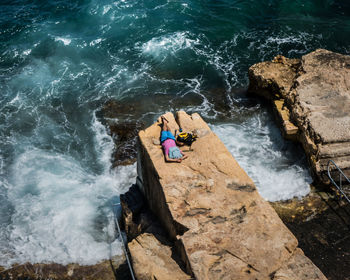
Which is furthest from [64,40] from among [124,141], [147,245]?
[147,245]

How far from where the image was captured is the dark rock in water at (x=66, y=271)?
6871mm

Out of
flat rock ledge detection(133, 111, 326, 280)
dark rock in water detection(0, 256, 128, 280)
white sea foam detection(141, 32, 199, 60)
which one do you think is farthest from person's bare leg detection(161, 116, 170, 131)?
white sea foam detection(141, 32, 199, 60)

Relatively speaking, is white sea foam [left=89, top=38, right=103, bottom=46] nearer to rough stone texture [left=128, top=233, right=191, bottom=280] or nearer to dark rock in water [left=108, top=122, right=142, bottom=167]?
dark rock in water [left=108, top=122, right=142, bottom=167]

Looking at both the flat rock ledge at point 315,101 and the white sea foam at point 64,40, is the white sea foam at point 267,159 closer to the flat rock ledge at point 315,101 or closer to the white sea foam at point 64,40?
the flat rock ledge at point 315,101

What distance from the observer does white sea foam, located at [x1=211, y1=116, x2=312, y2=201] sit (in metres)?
8.17

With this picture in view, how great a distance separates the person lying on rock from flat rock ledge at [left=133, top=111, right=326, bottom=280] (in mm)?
128

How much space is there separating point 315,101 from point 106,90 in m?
7.00

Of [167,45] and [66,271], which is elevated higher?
[167,45]

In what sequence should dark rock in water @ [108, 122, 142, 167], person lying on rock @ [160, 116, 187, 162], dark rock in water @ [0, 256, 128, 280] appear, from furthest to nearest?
dark rock in water @ [108, 122, 142, 167] → dark rock in water @ [0, 256, 128, 280] → person lying on rock @ [160, 116, 187, 162]

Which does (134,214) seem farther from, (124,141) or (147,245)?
(124,141)

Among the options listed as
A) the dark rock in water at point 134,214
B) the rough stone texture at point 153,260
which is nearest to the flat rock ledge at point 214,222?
the rough stone texture at point 153,260

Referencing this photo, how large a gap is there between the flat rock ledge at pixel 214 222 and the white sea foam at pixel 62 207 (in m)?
1.76

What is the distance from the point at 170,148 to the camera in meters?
6.62

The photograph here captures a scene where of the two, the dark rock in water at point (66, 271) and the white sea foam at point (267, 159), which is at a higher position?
the white sea foam at point (267, 159)
